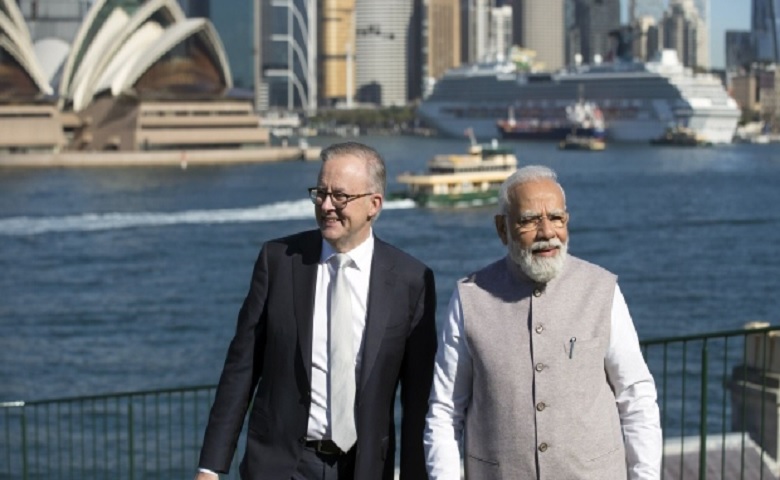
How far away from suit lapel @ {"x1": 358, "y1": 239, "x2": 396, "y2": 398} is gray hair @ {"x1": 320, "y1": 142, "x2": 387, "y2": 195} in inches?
4.7

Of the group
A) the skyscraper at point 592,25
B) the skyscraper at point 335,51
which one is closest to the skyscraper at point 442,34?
the skyscraper at point 335,51

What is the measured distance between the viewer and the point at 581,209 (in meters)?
34.4

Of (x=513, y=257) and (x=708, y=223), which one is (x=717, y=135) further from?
(x=513, y=257)

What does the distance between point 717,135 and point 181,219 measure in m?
46.5

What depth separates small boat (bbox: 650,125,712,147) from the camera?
240 ft

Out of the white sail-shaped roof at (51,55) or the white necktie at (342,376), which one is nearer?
the white necktie at (342,376)

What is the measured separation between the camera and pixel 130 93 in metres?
56.3

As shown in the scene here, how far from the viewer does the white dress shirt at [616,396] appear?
2.33 meters

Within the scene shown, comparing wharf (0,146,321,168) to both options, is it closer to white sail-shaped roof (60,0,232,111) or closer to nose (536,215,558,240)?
white sail-shaped roof (60,0,232,111)

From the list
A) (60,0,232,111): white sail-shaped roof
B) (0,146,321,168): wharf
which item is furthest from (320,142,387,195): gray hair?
(0,146,321,168): wharf

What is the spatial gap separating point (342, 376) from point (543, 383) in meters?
0.31

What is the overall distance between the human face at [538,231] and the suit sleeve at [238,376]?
40cm

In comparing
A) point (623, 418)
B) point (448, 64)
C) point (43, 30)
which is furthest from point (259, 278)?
point (448, 64)

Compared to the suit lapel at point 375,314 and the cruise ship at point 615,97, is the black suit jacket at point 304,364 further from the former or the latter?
the cruise ship at point 615,97
